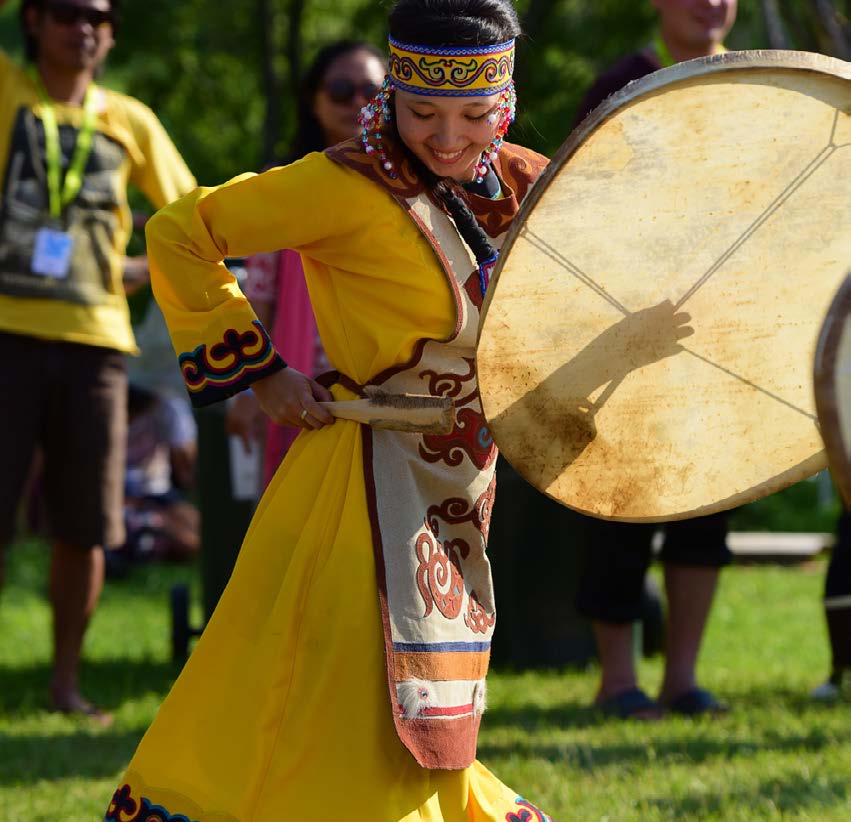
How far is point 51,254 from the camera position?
4941 mm

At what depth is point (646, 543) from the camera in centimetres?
494

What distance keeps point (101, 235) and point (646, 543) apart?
2.01 meters

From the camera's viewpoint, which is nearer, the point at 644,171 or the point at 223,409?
the point at 644,171

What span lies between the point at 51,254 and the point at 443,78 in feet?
8.27

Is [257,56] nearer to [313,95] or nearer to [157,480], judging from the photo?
[157,480]

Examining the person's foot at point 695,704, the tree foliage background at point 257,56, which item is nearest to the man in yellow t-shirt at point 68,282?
the person's foot at point 695,704

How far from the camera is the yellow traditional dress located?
2.76m

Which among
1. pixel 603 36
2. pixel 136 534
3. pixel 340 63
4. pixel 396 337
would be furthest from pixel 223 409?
pixel 603 36

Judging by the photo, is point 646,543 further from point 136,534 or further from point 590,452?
point 136,534

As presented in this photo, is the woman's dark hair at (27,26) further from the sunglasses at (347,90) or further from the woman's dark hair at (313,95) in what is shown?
the sunglasses at (347,90)

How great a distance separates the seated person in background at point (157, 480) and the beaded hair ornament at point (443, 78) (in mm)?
6944

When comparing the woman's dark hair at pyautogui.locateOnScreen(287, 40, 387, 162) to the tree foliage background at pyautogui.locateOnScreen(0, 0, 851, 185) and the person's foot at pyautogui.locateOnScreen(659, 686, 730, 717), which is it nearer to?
the person's foot at pyautogui.locateOnScreen(659, 686, 730, 717)

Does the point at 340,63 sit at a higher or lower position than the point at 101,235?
higher

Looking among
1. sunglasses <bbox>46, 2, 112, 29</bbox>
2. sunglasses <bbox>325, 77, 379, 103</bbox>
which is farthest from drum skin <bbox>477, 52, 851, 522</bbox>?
sunglasses <bbox>46, 2, 112, 29</bbox>
